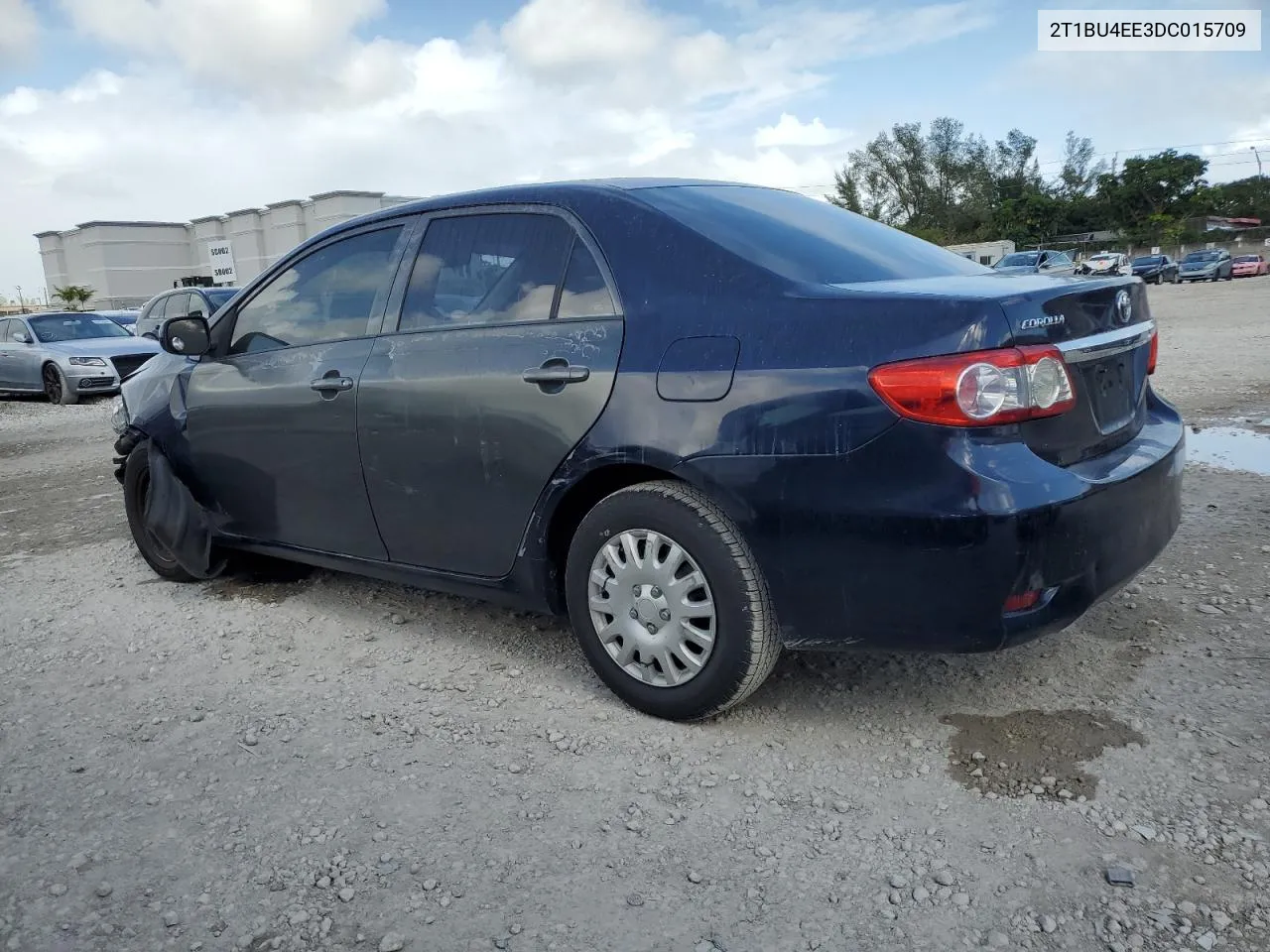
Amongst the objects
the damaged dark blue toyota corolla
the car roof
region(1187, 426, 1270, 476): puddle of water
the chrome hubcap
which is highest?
the car roof

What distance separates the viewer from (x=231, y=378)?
172 inches

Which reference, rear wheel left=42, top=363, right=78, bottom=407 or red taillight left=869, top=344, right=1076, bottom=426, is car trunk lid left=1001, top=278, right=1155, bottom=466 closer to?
red taillight left=869, top=344, right=1076, bottom=426

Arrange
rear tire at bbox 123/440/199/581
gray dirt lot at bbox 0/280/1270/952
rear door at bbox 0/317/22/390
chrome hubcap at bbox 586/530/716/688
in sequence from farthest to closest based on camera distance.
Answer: rear door at bbox 0/317/22/390
rear tire at bbox 123/440/199/581
chrome hubcap at bbox 586/530/716/688
gray dirt lot at bbox 0/280/1270/952

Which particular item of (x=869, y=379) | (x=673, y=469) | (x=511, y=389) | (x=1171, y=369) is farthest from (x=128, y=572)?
(x=1171, y=369)

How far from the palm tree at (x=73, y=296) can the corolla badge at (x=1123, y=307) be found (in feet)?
203

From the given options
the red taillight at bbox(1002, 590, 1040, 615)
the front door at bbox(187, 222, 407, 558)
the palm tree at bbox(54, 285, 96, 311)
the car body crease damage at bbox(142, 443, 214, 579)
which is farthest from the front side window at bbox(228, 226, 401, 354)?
the palm tree at bbox(54, 285, 96, 311)

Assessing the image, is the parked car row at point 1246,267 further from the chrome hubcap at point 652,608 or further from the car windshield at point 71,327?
the chrome hubcap at point 652,608

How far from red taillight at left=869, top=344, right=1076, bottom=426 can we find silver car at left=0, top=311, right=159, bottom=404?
14.8m

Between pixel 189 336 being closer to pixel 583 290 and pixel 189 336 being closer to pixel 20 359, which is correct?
pixel 583 290

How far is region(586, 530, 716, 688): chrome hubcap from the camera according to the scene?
9.78ft

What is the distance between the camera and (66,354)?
597 inches

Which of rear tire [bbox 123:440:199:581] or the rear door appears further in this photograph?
the rear door

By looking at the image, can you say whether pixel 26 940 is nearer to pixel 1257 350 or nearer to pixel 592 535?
pixel 592 535

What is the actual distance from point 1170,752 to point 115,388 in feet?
51.4
